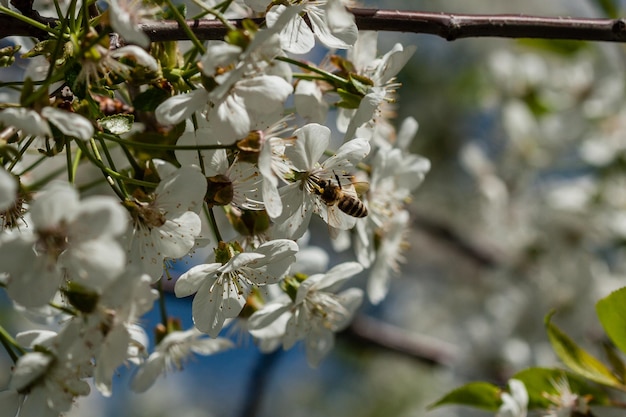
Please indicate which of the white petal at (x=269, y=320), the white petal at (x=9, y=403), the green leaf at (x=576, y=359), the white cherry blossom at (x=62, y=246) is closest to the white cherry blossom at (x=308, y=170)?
the white petal at (x=269, y=320)

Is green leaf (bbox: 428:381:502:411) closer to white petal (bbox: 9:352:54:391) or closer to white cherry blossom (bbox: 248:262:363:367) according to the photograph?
white cherry blossom (bbox: 248:262:363:367)

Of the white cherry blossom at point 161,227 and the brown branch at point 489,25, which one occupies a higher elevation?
the brown branch at point 489,25

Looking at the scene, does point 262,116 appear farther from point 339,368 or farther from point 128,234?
point 339,368

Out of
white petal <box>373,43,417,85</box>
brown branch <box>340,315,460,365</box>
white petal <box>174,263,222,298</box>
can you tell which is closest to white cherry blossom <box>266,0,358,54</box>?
white petal <box>373,43,417,85</box>

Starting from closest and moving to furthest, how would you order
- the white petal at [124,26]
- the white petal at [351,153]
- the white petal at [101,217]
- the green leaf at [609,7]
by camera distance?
1. the white petal at [101,217]
2. the white petal at [124,26]
3. the white petal at [351,153]
4. the green leaf at [609,7]

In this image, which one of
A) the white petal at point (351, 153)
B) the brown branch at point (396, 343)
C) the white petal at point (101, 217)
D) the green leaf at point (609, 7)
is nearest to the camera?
the white petal at point (101, 217)

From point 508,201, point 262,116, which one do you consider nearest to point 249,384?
point 508,201

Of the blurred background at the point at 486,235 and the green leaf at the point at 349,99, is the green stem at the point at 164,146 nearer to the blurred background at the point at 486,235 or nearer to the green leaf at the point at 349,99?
the green leaf at the point at 349,99

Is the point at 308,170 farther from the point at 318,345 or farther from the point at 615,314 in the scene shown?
the point at 615,314
